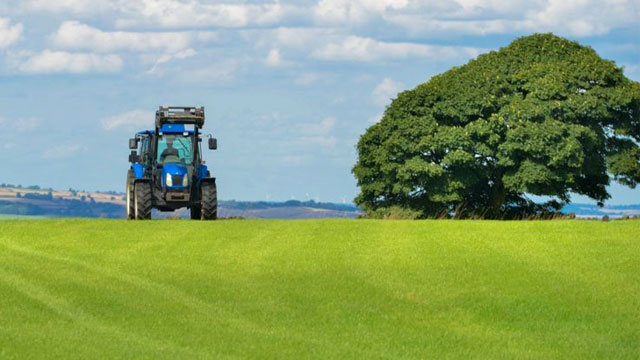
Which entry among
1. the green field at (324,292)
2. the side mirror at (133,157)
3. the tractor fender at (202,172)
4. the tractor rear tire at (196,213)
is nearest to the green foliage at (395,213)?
the tractor rear tire at (196,213)

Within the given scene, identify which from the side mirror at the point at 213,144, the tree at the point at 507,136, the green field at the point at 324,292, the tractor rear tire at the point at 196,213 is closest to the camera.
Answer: the green field at the point at 324,292

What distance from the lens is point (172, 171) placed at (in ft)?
129

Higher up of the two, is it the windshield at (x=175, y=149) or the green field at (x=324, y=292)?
the windshield at (x=175, y=149)

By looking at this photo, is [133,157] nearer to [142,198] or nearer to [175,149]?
[175,149]

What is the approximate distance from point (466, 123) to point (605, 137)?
6.76 m

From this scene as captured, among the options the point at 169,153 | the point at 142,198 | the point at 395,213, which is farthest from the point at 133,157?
the point at 395,213

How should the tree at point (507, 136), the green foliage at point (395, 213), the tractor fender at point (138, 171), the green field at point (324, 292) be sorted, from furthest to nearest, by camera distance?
1. the green foliage at point (395, 213)
2. the tree at point (507, 136)
3. the tractor fender at point (138, 171)
4. the green field at point (324, 292)

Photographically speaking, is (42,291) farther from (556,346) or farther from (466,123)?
(466,123)

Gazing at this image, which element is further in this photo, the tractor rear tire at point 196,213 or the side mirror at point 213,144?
the tractor rear tire at point 196,213

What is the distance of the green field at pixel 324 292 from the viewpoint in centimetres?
1680

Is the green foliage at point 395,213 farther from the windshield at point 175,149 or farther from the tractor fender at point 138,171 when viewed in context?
the tractor fender at point 138,171

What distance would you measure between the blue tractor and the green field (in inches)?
171

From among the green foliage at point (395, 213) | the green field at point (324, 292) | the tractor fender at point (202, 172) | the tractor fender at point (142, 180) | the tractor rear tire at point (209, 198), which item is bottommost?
the green field at point (324, 292)

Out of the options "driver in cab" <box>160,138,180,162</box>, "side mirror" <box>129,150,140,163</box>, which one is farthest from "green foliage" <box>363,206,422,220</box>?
"side mirror" <box>129,150,140,163</box>
